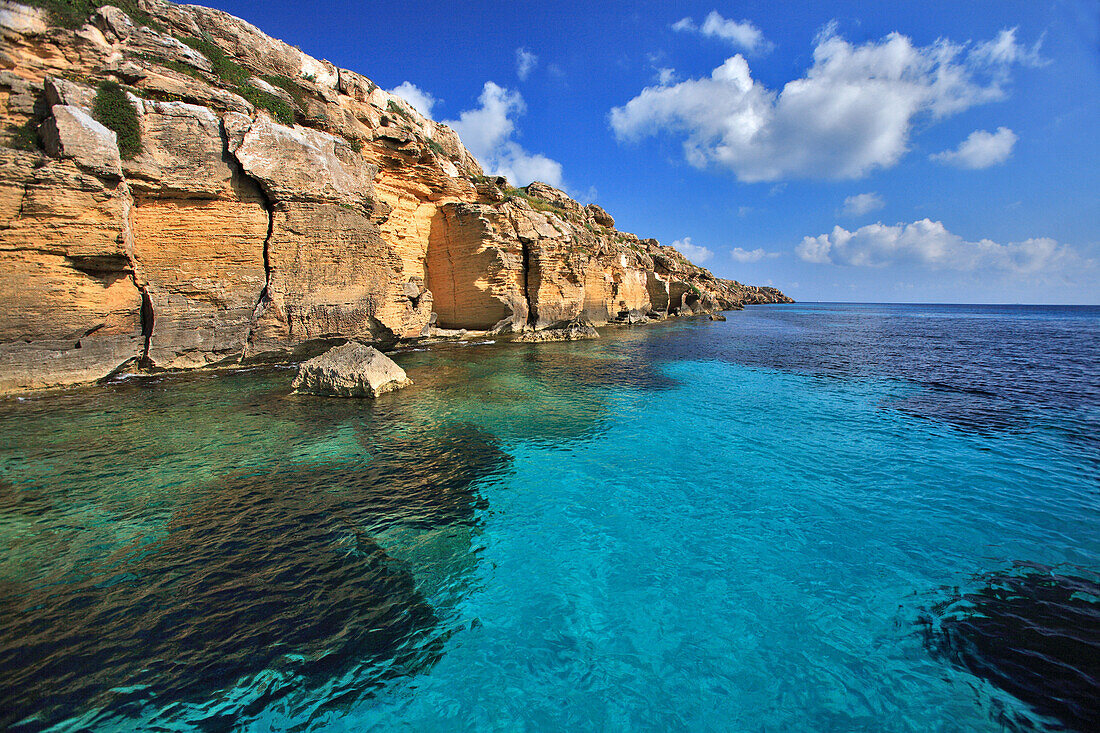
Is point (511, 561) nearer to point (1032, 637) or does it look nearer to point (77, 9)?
point (1032, 637)

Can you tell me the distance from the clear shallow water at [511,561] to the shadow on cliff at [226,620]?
0.02 meters

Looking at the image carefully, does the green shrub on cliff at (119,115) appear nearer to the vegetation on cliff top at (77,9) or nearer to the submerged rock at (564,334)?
the vegetation on cliff top at (77,9)

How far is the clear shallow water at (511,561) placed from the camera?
3.06 meters

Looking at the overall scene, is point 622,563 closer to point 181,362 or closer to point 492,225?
point 181,362

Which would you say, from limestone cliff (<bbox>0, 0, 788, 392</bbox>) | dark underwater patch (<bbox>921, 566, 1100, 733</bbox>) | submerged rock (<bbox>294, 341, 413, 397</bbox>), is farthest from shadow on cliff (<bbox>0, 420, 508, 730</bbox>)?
limestone cliff (<bbox>0, 0, 788, 392</bbox>)

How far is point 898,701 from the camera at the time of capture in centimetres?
307

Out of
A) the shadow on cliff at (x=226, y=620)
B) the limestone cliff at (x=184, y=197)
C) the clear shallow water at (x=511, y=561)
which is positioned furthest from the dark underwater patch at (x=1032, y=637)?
the limestone cliff at (x=184, y=197)

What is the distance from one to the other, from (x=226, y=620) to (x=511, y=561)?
2.78 metres

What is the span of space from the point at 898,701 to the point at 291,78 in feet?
79.4

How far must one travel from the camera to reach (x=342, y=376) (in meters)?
11.2

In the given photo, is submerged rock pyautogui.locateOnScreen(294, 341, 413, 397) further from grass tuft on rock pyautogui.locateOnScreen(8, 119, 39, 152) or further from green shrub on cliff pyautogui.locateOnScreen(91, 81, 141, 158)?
grass tuft on rock pyautogui.locateOnScreen(8, 119, 39, 152)

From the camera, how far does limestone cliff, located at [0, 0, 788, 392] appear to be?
1009cm

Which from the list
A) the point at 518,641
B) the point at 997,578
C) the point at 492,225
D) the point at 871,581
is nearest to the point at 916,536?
the point at 997,578

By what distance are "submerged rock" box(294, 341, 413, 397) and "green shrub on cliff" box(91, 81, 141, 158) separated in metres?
8.17
